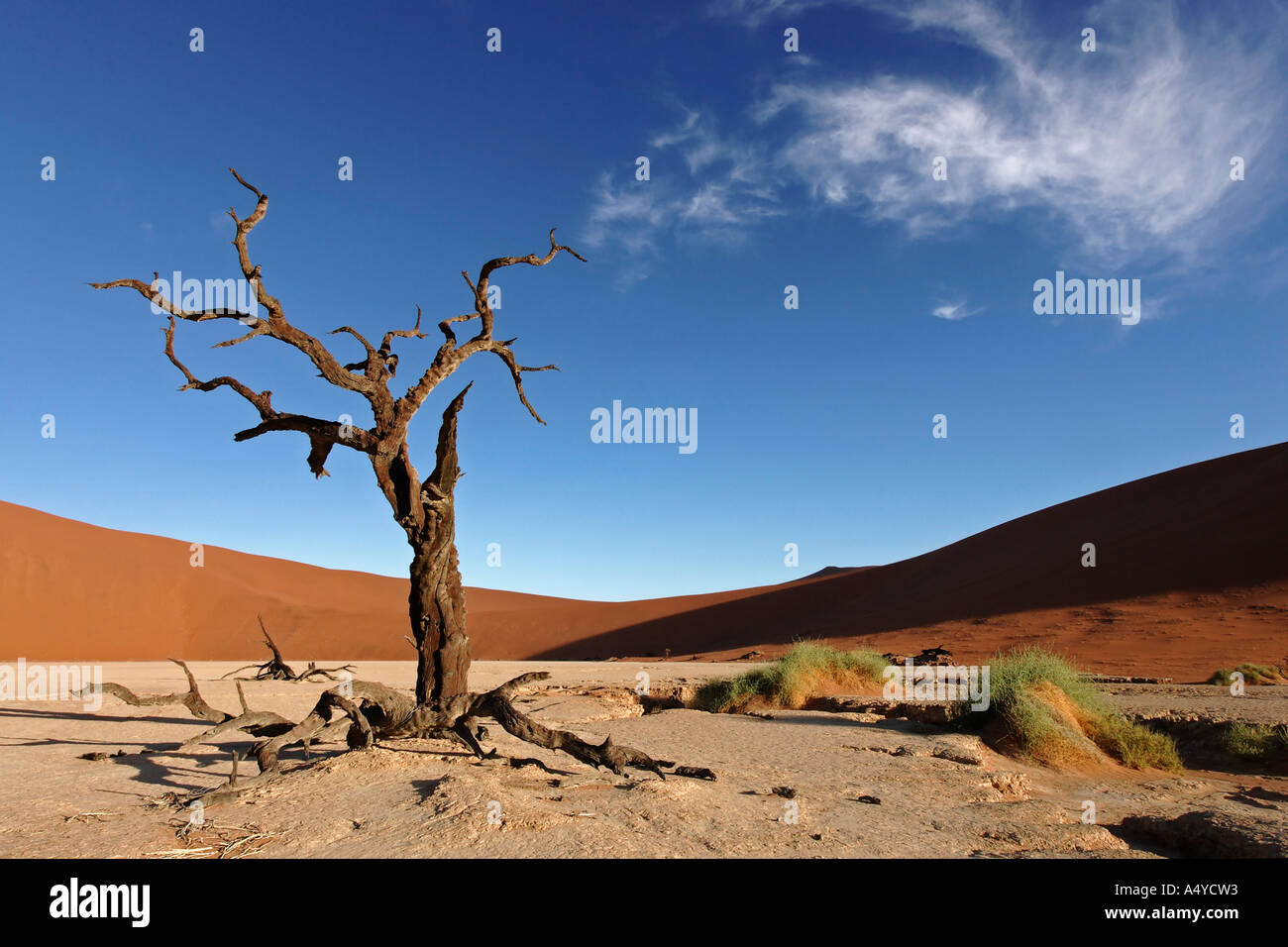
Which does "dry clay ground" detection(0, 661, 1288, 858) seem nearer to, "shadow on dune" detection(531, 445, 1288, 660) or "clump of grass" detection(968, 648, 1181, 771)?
"clump of grass" detection(968, 648, 1181, 771)

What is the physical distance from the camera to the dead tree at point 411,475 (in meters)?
6.09

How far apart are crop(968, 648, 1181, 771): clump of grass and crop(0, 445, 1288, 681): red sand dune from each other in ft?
31.5

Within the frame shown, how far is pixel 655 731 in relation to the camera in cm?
834

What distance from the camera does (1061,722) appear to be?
295 inches

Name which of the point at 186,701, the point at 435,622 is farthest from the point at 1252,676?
the point at 186,701

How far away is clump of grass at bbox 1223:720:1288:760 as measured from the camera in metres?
7.56

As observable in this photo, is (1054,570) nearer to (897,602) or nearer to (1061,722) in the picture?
(897,602)

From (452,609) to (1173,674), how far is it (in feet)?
52.4

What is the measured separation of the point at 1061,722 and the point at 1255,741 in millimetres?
2201
